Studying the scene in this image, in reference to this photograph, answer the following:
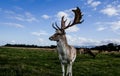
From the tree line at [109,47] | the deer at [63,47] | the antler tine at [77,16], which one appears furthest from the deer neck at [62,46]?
the tree line at [109,47]

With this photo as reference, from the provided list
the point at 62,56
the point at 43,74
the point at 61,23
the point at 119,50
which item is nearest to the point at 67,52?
the point at 62,56

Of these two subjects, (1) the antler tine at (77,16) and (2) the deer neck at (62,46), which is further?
(1) the antler tine at (77,16)

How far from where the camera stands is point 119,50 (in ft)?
169

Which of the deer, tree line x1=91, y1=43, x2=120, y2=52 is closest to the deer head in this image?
the deer

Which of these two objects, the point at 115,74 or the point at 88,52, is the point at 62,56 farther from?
the point at 88,52

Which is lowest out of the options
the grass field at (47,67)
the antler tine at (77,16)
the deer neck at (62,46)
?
the grass field at (47,67)

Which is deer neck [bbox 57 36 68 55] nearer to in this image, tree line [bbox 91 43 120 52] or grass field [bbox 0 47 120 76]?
grass field [bbox 0 47 120 76]

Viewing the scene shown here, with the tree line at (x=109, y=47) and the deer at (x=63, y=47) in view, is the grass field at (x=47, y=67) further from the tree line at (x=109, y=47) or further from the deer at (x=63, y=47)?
the tree line at (x=109, y=47)

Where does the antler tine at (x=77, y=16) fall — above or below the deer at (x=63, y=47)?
above

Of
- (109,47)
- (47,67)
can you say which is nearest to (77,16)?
(47,67)

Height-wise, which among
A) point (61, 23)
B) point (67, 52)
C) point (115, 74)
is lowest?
point (115, 74)

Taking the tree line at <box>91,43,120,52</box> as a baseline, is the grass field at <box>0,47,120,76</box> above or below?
below

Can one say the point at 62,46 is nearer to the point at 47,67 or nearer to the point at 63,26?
the point at 63,26

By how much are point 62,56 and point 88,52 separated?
81.5 ft
